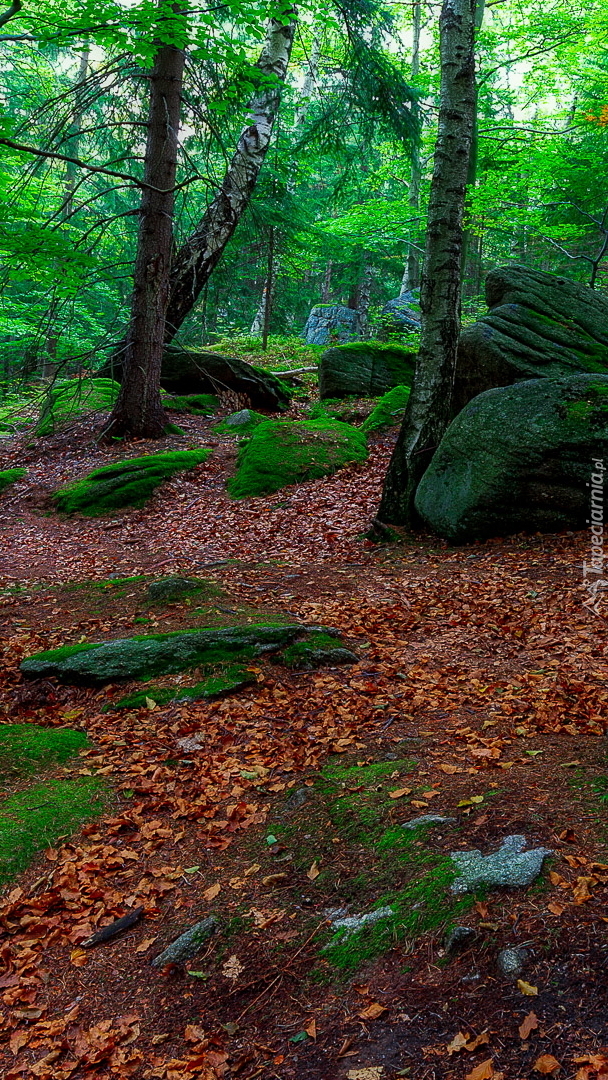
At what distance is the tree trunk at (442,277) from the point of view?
24.9 ft

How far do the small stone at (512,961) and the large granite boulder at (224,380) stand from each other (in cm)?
1317

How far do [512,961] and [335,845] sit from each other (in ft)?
3.59

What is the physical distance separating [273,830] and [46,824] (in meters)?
1.25

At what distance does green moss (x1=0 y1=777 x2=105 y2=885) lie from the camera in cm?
350

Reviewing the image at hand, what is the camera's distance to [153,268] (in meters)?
11.8

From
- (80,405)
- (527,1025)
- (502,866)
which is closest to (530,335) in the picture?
(502,866)

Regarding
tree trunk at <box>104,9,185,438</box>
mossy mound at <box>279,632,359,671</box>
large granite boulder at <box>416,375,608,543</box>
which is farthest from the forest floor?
tree trunk at <box>104,9,185,438</box>

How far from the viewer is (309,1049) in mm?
2256

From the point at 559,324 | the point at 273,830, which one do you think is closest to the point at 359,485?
the point at 559,324

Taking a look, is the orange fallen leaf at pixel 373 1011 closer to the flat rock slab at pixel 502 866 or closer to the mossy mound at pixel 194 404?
the flat rock slab at pixel 502 866

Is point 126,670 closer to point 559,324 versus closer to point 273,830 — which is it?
point 273,830

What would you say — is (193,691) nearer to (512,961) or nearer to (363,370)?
(512,961)

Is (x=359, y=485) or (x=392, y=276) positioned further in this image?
(x=392, y=276)

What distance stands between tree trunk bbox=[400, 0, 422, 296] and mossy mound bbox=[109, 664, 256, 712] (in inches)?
Result: 418
